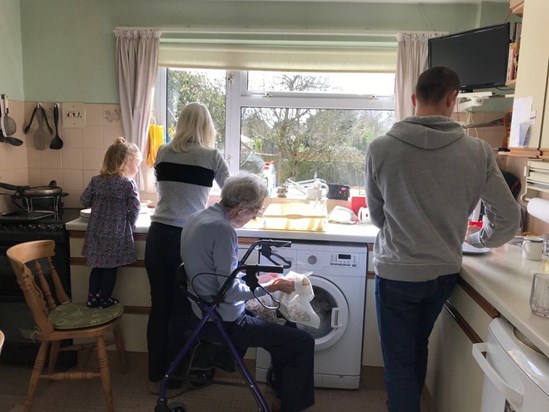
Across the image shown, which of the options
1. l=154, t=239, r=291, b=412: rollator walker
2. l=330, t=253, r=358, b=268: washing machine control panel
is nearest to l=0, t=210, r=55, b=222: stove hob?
l=154, t=239, r=291, b=412: rollator walker

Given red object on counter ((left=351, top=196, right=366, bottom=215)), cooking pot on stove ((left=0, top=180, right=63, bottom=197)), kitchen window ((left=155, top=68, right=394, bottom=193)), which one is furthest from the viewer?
kitchen window ((left=155, top=68, right=394, bottom=193))

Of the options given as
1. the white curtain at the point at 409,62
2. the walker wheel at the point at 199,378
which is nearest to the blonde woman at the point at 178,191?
the walker wheel at the point at 199,378

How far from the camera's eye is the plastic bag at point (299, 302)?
1.95m

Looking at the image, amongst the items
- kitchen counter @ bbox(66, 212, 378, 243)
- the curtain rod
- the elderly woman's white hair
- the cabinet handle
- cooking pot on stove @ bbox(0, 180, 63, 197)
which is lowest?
the cabinet handle

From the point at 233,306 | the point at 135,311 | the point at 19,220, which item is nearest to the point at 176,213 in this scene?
the point at 233,306

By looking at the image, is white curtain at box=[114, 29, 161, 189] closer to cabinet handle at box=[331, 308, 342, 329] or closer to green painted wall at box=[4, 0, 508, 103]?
green painted wall at box=[4, 0, 508, 103]

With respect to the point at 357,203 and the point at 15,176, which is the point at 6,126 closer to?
the point at 15,176

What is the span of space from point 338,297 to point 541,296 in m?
1.12

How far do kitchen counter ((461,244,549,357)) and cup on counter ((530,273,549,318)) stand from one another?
0.02 metres

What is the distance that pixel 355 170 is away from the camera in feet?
10.1

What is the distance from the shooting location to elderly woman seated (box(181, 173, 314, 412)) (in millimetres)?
1753

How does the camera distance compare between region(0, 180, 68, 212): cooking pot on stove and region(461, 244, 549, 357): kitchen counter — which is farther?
region(0, 180, 68, 212): cooking pot on stove

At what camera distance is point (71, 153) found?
3.03 m

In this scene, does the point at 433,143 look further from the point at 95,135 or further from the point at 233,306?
the point at 95,135
